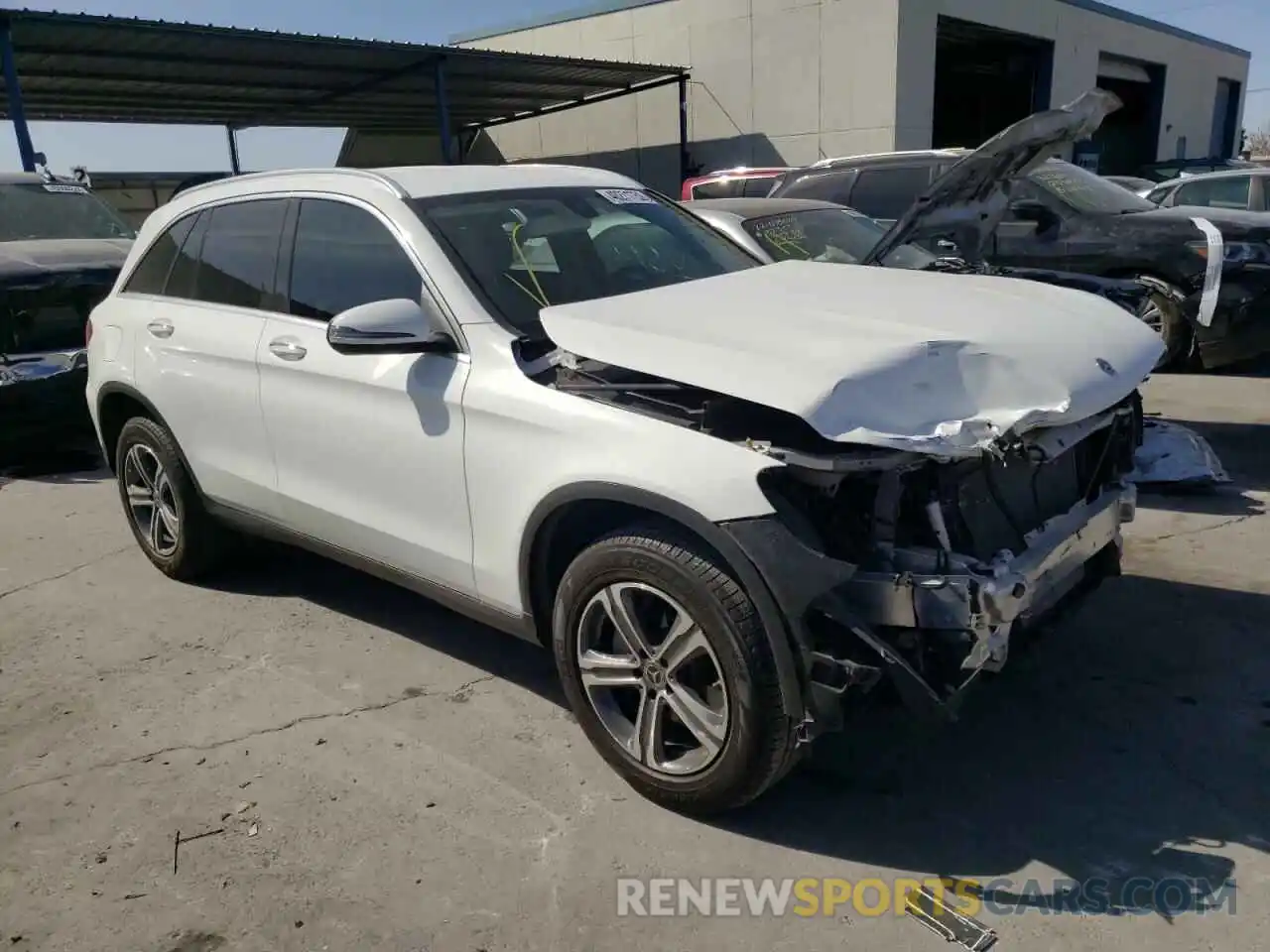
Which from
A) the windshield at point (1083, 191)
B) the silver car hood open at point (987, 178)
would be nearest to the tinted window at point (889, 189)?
the windshield at point (1083, 191)

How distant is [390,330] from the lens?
3.13 m

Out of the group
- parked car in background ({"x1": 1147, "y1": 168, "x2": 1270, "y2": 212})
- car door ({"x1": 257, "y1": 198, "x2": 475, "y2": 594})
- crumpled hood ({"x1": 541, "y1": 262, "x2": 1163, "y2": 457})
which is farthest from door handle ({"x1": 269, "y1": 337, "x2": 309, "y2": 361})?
parked car in background ({"x1": 1147, "y1": 168, "x2": 1270, "y2": 212})

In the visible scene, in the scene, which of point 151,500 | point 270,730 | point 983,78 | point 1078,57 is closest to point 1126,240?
point 151,500

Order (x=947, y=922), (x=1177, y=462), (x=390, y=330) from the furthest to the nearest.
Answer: (x=1177, y=462) → (x=390, y=330) → (x=947, y=922)

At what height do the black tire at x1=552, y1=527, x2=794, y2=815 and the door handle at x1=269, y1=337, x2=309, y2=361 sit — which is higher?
the door handle at x1=269, y1=337, x2=309, y2=361

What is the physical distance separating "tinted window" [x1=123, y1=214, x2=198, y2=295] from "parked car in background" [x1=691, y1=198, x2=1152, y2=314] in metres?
2.83

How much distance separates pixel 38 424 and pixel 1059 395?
696 cm

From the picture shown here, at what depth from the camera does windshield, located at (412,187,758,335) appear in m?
3.42

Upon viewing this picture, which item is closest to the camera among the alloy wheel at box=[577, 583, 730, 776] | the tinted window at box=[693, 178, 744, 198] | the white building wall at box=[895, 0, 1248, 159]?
the alloy wheel at box=[577, 583, 730, 776]

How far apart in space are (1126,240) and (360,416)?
721 centimetres

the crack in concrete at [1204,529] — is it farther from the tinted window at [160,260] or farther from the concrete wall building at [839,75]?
the concrete wall building at [839,75]

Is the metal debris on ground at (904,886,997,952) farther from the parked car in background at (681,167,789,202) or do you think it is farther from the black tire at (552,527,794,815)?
the parked car in background at (681,167,789,202)

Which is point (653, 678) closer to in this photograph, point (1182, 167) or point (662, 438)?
point (662, 438)

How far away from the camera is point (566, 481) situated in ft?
9.52
